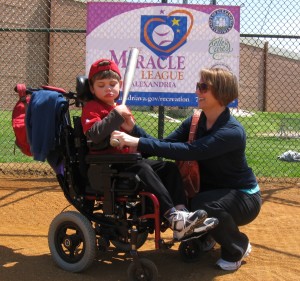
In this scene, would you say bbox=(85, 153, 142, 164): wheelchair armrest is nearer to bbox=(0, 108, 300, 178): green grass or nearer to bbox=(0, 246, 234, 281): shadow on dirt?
bbox=(0, 246, 234, 281): shadow on dirt

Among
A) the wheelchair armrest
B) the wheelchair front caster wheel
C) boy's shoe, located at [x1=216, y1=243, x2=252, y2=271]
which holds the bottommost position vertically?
boy's shoe, located at [x1=216, y1=243, x2=252, y2=271]

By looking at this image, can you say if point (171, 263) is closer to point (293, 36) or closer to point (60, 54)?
point (293, 36)

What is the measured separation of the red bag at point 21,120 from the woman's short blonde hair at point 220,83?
136 centimetres

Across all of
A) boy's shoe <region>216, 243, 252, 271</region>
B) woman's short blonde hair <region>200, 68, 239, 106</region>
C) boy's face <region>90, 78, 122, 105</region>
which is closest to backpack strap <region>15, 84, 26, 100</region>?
boy's face <region>90, 78, 122, 105</region>

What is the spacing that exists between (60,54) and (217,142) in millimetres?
19804

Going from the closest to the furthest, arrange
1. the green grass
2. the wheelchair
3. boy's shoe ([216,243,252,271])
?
the wheelchair, boy's shoe ([216,243,252,271]), the green grass

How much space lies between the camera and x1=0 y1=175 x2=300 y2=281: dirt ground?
4.00 metres

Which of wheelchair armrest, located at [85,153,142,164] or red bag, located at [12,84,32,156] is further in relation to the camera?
red bag, located at [12,84,32,156]

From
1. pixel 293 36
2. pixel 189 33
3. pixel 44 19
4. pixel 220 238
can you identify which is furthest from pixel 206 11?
pixel 44 19

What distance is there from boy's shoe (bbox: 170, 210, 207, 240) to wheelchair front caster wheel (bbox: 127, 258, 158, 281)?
29 cm

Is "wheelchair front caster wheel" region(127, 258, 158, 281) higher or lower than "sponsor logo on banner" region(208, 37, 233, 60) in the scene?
lower

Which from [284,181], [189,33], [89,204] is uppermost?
[189,33]

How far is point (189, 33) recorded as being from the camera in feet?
22.3

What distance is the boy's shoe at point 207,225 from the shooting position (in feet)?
12.2
